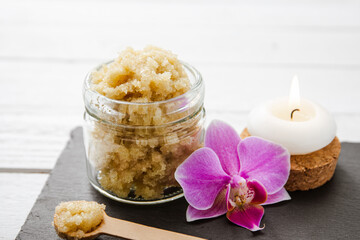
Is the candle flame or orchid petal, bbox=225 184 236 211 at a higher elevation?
the candle flame

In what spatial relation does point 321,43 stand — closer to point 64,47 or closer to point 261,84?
point 261,84

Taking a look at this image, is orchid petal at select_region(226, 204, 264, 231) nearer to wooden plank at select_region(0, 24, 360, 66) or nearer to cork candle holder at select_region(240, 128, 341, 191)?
cork candle holder at select_region(240, 128, 341, 191)

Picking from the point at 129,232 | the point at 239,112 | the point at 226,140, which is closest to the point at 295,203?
the point at 226,140

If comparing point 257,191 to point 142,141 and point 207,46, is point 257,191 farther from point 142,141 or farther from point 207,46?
point 207,46

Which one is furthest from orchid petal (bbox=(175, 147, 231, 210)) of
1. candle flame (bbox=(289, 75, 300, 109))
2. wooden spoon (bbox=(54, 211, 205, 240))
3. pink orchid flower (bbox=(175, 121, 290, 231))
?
candle flame (bbox=(289, 75, 300, 109))

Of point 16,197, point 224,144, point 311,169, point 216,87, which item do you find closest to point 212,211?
point 224,144

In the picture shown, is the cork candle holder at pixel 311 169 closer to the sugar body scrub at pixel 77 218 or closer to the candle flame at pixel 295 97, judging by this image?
the candle flame at pixel 295 97

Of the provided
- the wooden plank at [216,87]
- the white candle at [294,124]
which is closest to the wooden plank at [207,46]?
the wooden plank at [216,87]
